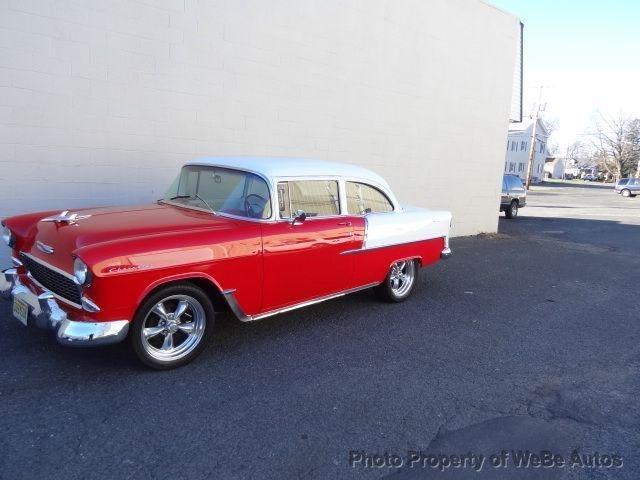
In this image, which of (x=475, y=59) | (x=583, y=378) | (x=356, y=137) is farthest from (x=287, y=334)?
(x=475, y=59)

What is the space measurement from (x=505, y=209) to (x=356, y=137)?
410 inches

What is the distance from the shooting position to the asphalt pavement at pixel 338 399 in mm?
2680

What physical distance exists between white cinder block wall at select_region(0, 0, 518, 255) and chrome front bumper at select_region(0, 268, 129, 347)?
2.77m

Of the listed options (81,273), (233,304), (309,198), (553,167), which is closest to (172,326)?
(233,304)

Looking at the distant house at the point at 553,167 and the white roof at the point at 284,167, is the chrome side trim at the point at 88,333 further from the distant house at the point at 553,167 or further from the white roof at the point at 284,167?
the distant house at the point at 553,167

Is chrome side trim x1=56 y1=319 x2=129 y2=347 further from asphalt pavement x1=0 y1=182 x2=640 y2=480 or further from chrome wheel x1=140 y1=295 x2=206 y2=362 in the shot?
asphalt pavement x1=0 y1=182 x2=640 y2=480

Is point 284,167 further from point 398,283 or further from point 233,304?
point 398,283

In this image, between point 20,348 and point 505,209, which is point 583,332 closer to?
point 20,348

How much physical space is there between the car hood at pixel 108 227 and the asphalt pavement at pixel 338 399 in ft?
2.95

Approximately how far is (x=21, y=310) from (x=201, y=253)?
1.42 metres

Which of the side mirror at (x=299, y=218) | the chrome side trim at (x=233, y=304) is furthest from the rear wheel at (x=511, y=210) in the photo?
the chrome side trim at (x=233, y=304)

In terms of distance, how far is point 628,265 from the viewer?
9062mm

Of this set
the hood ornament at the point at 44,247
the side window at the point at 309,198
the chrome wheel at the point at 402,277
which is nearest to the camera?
the hood ornament at the point at 44,247

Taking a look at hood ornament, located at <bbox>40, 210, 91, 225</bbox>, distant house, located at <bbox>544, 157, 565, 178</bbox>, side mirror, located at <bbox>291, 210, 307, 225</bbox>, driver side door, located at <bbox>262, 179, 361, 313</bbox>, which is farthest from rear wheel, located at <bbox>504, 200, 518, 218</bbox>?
distant house, located at <bbox>544, 157, 565, 178</bbox>
